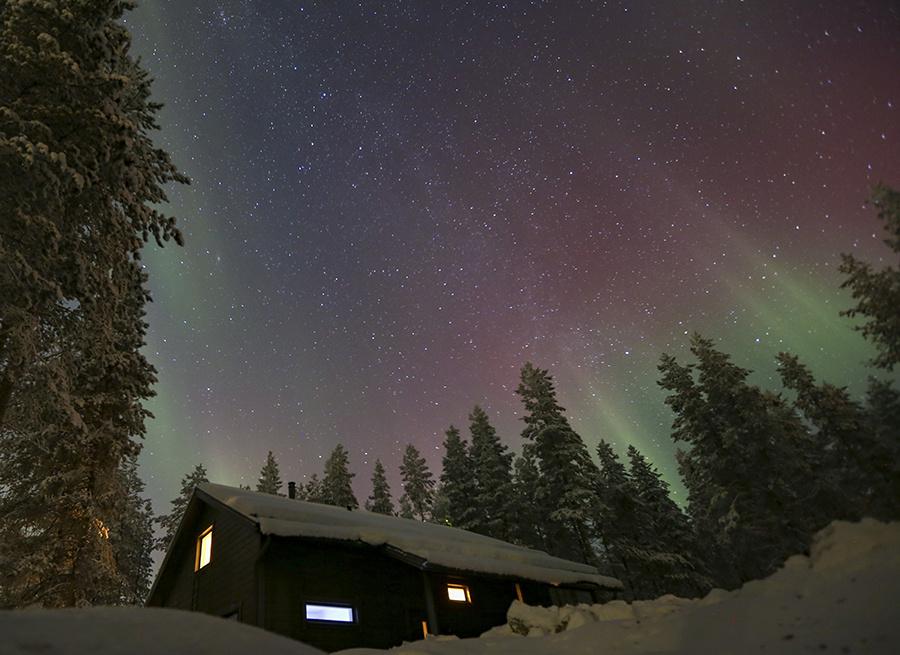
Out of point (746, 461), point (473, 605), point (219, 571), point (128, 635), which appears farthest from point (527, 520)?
point (128, 635)

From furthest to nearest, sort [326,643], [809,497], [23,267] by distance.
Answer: [809,497] < [326,643] < [23,267]

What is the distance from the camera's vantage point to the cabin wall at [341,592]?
43.4 ft

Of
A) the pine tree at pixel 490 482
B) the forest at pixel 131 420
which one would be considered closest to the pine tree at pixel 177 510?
the forest at pixel 131 420

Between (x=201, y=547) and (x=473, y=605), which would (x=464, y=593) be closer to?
(x=473, y=605)

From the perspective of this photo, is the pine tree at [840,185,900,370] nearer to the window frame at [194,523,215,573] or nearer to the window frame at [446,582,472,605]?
the window frame at [446,582,472,605]

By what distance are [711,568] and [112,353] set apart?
43211 mm

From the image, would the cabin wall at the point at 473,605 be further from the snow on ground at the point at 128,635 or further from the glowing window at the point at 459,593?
the snow on ground at the point at 128,635

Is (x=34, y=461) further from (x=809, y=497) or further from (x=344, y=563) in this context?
(x=809, y=497)

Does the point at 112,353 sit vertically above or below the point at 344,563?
above

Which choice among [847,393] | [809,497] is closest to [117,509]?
[809,497]

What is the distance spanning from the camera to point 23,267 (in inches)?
350

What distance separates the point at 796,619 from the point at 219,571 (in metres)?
15.6

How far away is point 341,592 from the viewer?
1438 centimetres

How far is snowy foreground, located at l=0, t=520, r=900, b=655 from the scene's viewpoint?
102 inches
